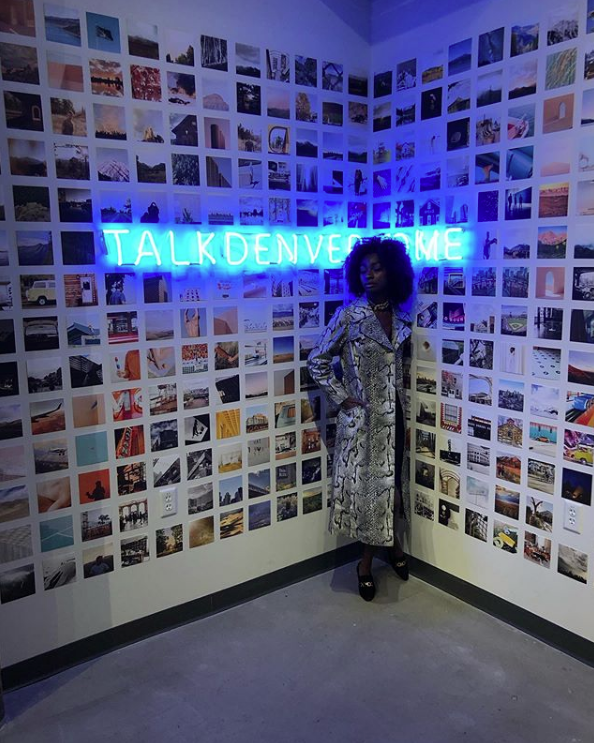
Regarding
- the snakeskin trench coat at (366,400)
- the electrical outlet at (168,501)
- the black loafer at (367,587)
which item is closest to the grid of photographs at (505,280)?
the snakeskin trench coat at (366,400)

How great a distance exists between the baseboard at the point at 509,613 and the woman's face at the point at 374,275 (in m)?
1.39

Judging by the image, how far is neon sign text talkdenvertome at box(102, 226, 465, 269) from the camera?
2467 mm

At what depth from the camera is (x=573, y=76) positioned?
232cm

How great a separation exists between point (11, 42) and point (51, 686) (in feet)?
7.63

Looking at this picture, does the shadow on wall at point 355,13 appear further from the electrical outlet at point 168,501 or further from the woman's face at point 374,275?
the electrical outlet at point 168,501

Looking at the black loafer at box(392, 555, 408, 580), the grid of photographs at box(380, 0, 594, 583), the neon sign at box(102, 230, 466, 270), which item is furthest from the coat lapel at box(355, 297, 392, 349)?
the black loafer at box(392, 555, 408, 580)

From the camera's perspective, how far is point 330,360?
9.49 feet

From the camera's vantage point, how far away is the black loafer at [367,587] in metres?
2.98

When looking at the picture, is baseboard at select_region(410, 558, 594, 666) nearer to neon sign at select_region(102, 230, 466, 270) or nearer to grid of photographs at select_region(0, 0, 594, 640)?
grid of photographs at select_region(0, 0, 594, 640)

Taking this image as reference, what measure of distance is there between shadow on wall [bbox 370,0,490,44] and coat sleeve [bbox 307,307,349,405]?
136 centimetres

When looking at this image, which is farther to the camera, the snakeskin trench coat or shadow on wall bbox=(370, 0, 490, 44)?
the snakeskin trench coat

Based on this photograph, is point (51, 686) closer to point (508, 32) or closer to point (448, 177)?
point (448, 177)

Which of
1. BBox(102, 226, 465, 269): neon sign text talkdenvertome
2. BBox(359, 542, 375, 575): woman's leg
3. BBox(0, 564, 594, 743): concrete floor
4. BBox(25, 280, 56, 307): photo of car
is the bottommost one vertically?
BBox(0, 564, 594, 743): concrete floor

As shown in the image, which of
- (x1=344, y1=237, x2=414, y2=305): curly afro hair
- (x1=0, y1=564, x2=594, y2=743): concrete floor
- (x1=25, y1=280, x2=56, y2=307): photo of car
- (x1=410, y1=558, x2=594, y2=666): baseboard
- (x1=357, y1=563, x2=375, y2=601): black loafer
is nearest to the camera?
(x1=0, y1=564, x2=594, y2=743): concrete floor
